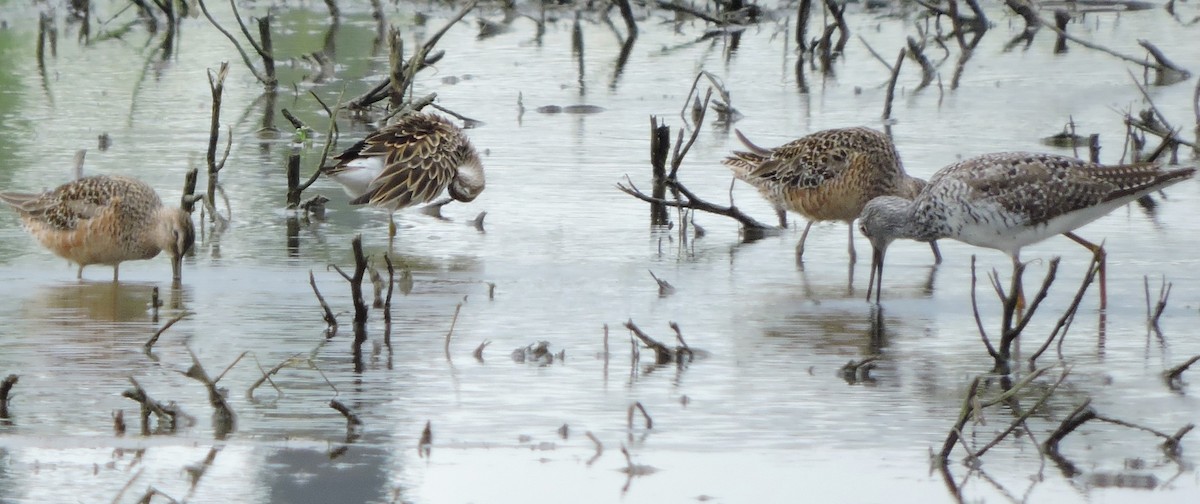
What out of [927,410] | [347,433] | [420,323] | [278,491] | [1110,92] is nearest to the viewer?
[278,491]

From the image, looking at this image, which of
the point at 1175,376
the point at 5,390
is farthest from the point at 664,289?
the point at 5,390

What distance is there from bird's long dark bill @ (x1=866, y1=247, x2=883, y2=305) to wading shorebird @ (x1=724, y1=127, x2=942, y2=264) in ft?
3.14

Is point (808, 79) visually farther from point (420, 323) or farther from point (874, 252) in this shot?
point (420, 323)

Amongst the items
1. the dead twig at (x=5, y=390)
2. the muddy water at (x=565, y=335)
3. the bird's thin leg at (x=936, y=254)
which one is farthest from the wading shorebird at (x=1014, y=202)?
the dead twig at (x=5, y=390)

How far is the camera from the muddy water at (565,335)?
557 centimetres

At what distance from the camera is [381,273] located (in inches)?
347

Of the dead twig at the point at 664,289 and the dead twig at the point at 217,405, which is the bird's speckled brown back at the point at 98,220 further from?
the dead twig at the point at 217,405

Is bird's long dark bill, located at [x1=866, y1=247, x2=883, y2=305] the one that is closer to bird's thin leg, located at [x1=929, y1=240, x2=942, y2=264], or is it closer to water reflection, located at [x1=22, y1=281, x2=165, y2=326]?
bird's thin leg, located at [x1=929, y1=240, x2=942, y2=264]

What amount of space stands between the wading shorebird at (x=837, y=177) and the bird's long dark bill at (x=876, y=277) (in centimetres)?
96

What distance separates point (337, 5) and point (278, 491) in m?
16.2

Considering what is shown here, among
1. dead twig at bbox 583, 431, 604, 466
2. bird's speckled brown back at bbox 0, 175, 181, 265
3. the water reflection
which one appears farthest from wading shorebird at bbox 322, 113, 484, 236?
dead twig at bbox 583, 431, 604, 466

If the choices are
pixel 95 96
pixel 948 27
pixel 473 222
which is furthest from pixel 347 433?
pixel 948 27

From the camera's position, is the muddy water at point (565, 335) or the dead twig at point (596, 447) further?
the dead twig at point (596, 447)

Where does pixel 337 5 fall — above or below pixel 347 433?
above
